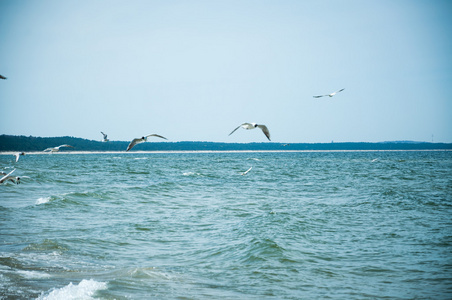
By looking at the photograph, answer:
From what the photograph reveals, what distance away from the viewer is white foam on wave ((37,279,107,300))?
835 cm

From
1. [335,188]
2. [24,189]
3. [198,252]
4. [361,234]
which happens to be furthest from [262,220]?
[24,189]

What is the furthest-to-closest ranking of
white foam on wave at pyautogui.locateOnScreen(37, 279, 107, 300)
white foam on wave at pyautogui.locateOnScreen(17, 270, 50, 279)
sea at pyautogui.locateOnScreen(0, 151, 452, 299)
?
1. white foam on wave at pyautogui.locateOnScreen(17, 270, 50, 279)
2. sea at pyautogui.locateOnScreen(0, 151, 452, 299)
3. white foam on wave at pyautogui.locateOnScreen(37, 279, 107, 300)

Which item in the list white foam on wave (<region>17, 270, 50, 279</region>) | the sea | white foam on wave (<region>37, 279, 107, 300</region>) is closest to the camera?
white foam on wave (<region>37, 279, 107, 300</region>)

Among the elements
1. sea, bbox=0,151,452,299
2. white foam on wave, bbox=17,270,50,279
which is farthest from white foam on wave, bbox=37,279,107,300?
white foam on wave, bbox=17,270,50,279

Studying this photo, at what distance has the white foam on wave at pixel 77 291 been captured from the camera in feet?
27.4

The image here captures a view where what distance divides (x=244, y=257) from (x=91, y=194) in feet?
54.8

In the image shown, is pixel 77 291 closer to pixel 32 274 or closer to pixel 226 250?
pixel 32 274

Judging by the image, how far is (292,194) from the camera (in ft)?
90.9

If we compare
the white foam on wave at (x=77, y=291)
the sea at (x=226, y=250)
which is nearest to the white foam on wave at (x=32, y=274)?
the sea at (x=226, y=250)

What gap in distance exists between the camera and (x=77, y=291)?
28.3ft

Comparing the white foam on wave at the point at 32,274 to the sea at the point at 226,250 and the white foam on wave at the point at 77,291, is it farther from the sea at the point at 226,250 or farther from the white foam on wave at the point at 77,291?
the white foam on wave at the point at 77,291

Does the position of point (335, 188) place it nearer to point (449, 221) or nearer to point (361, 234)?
point (449, 221)

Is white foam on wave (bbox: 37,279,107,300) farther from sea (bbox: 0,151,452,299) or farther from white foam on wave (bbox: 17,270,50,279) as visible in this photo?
white foam on wave (bbox: 17,270,50,279)

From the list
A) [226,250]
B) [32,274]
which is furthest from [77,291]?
[226,250]
